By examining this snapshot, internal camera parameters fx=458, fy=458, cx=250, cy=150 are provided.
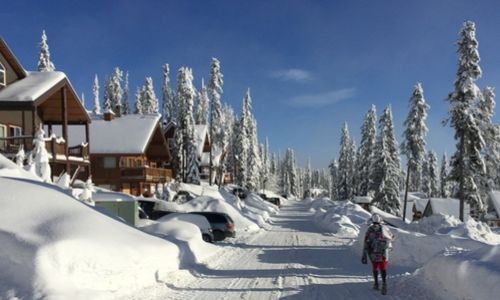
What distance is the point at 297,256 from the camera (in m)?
17.4

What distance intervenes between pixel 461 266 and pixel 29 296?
7.86 m

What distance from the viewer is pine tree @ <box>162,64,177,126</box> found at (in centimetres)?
7681

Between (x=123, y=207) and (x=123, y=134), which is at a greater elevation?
(x=123, y=134)

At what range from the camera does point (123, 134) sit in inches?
1673

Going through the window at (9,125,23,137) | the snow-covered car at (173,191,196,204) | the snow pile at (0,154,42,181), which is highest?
the window at (9,125,23,137)

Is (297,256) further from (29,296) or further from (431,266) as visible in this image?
(29,296)

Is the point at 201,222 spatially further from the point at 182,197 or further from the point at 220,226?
the point at 182,197

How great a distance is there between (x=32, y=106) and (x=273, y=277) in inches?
617

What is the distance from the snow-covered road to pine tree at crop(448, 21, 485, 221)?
17764 mm

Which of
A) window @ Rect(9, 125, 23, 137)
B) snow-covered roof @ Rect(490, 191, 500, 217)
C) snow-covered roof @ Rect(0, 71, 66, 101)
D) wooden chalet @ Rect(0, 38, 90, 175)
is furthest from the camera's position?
snow-covered roof @ Rect(490, 191, 500, 217)

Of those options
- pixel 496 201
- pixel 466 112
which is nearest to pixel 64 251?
pixel 466 112

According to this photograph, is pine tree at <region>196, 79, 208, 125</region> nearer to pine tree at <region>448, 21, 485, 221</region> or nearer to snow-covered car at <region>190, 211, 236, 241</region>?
pine tree at <region>448, 21, 485, 221</region>

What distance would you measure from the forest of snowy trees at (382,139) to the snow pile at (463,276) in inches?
949

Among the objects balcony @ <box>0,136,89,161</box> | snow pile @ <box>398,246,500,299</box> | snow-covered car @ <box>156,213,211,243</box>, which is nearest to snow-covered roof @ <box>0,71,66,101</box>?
balcony @ <box>0,136,89,161</box>
